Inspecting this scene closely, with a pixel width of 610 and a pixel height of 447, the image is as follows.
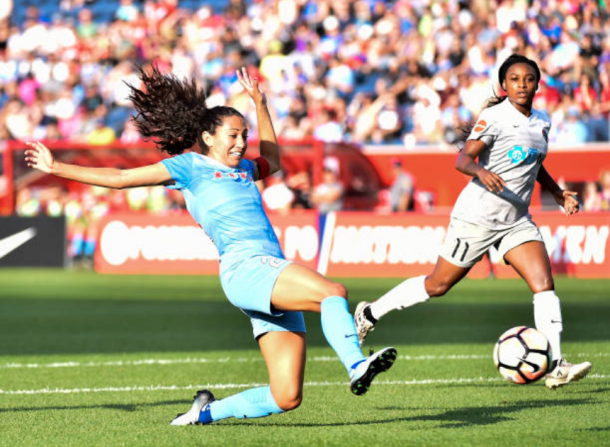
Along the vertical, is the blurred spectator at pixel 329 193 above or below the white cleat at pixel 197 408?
below

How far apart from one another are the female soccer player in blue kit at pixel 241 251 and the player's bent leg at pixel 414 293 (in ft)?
7.62

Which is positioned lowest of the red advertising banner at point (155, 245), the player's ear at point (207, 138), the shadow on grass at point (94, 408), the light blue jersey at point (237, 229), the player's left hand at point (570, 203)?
the red advertising banner at point (155, 245)

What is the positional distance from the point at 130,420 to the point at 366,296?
9.97 m

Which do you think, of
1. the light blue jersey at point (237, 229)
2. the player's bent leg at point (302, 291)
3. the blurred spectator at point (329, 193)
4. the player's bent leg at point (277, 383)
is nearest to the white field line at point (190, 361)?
the player's bent leg at point (277, 383)

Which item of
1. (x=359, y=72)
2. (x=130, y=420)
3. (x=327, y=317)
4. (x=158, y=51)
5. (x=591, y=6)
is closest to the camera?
(x=327, y=317)

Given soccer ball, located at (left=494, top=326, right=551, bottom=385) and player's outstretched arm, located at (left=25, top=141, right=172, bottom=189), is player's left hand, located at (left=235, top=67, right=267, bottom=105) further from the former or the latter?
soccer ball, located at (left=494, top=326, right=551, bottom=385)

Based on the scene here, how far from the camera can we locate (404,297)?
846cm

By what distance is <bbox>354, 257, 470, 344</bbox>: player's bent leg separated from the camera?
27.0ft

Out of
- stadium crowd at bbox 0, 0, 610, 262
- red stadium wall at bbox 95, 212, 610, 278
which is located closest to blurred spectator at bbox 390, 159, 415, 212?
red stadium wall at bbox 95, 212, 610, 278

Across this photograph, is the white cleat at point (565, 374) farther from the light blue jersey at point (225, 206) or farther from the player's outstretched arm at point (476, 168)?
the light blue jersey at point (225, 206)

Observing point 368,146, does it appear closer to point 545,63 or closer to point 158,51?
point 545,63

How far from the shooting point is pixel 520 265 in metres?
7.70

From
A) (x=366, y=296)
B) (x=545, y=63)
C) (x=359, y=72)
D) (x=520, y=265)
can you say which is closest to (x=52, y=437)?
(x=520, y=265)

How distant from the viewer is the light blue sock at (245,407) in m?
6.03
